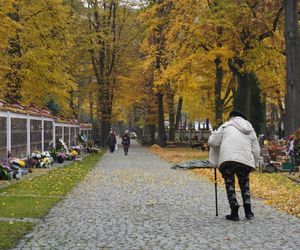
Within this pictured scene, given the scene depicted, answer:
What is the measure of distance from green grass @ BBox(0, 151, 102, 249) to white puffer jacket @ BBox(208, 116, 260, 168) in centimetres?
336

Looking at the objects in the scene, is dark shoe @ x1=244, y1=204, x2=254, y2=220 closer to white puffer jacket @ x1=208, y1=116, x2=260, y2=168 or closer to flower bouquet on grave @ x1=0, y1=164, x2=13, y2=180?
white puffer jacket @ x1=208, y1=116, x2=260, y2=168

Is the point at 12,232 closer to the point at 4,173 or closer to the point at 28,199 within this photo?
the point at 28,199

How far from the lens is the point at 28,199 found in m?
12.2

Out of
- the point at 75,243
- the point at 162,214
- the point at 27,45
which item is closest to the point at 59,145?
the point at 27,45

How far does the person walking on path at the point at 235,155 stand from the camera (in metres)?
9.36

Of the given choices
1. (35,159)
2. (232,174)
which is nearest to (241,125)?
(232,174)

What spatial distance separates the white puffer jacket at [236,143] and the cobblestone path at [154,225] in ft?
3.50

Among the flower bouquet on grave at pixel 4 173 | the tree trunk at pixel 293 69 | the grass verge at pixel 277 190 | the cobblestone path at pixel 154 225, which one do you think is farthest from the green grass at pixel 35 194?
the tree trunk at pixel 293 69

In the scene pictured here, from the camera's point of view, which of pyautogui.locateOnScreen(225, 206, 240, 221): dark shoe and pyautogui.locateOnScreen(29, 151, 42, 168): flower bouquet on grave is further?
pyautogui.locateOnScreen(29, 151, 42, 168): flower bouquet on grave

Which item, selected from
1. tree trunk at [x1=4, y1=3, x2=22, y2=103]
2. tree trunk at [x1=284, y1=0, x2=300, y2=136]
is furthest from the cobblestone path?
tree trunk at [x1=4, y1=3, x2=22, y2=103]

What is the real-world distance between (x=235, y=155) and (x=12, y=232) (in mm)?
3777

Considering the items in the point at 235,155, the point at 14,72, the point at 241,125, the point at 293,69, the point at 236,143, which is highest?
the point at 14,72

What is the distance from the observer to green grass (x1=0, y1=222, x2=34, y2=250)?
24.0 feet

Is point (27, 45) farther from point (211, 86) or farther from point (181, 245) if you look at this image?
point (181, 245)
